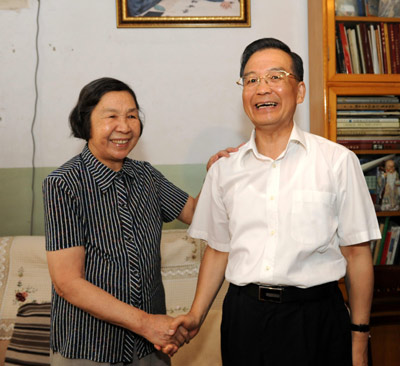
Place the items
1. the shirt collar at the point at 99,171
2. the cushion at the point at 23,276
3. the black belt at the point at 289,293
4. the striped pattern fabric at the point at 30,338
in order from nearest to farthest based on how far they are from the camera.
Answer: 1. the black belt at the point at 289,293
2. the shirt collar at the point at 99,171
3. the striped pattern fabric at the point at 30,338
4. the cushion at the point at 23,276

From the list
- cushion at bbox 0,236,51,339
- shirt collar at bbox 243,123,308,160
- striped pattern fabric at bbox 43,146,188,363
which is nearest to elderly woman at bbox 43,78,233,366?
striped pattern fabric at bbox 43,146,188,363

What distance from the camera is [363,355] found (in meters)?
1.41

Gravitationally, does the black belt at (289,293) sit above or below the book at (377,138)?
below

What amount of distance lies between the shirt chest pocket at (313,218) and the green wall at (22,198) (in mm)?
1333

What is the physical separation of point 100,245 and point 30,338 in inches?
38.6

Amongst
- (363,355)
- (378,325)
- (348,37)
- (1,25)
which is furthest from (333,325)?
(1,25)

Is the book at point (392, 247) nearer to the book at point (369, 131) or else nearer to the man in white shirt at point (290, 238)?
the book at point (369, 131)

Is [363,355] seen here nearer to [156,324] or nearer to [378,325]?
[156,324]

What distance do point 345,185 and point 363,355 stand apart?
1.81 feet

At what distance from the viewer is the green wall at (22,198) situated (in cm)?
256

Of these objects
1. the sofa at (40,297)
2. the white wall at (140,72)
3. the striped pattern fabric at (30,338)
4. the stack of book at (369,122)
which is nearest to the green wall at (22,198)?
the white wall at (140,72)

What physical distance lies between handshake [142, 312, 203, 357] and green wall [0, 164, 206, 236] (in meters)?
1.22

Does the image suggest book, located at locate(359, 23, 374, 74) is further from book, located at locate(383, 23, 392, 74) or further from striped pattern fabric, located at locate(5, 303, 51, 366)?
striped pattern fabric, located at locate(5, 303, 51, 366)

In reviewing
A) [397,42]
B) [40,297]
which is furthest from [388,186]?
[40,297]
